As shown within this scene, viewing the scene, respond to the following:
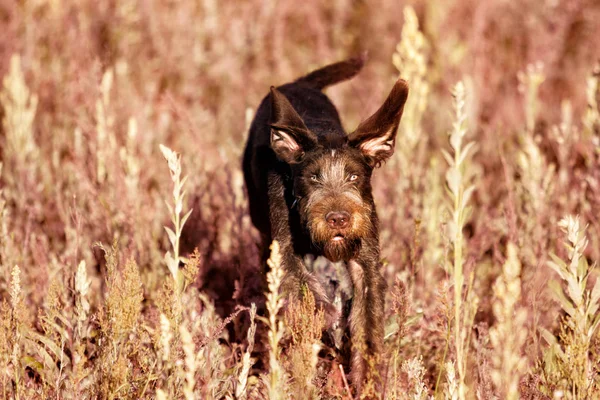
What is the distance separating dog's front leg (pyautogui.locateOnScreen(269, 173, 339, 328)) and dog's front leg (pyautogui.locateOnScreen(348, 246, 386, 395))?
0.64 feet

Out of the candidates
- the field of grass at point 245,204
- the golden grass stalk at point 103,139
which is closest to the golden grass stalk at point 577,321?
the field of grass at point 245,204

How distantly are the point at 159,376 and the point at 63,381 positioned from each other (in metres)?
0.64

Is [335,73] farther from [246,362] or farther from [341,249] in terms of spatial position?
[246,362]

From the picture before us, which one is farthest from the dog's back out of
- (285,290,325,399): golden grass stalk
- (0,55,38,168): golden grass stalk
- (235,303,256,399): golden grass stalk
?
(0,55,38,168): golden grass stalk

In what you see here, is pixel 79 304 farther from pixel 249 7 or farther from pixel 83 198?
pixel 249 7

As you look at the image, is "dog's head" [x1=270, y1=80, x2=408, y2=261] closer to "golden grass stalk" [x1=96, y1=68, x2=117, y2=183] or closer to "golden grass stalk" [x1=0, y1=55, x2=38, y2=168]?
"golden grass stalk" [x1=96, y1=68, x2=117, y2=183]

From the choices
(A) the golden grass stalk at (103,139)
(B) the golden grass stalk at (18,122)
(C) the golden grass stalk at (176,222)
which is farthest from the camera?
(B) the golden grass stalk at (18,122)

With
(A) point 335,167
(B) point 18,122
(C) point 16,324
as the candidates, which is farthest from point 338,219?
(B) point 18,122

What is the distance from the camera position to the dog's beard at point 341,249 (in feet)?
12.7

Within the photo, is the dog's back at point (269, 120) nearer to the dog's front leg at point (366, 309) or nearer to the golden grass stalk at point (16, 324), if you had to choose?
the dog's front leg at point (366, 309)

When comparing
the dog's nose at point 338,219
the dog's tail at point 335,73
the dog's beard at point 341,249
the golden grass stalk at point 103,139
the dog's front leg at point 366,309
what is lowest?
the dog's front leg at point 366,309

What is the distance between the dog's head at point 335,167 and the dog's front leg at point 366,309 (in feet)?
0.58

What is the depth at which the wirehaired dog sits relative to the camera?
3830 millimetres

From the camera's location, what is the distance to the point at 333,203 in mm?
3814
